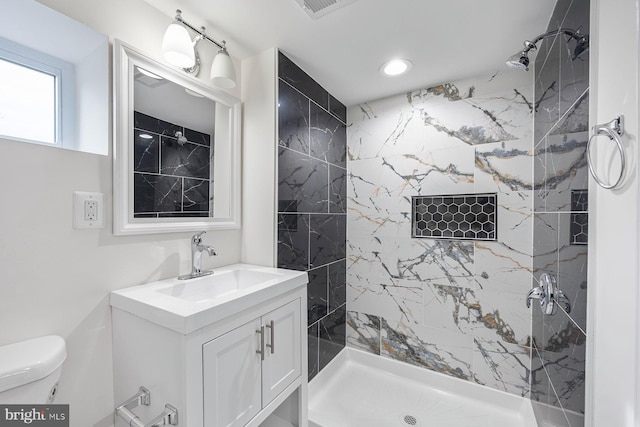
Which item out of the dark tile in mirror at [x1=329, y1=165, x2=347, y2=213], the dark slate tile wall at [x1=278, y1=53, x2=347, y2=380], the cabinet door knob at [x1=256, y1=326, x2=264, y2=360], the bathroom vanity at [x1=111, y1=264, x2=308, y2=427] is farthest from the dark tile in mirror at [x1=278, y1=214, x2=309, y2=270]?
the cabinet door knob at [x1=256, y1=326, x2=264, y2=360]

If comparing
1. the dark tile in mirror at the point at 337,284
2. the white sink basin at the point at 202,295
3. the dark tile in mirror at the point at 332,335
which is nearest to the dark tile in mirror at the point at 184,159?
the white sink basin at the point at 202,295

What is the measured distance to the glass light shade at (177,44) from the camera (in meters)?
1.10

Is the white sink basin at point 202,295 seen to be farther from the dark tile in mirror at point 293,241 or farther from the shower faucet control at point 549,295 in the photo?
the shower faucet control at point 549,295

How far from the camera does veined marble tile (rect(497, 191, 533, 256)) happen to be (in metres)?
1.61

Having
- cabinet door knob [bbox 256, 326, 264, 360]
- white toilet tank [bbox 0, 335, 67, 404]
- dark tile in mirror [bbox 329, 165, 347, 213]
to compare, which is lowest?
cabinet door knob [bbox 256, 326, 264, 360]

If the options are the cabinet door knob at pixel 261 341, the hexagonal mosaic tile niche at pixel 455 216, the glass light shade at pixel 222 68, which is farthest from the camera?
the hexagonal mosaic tile niche at pixel 455 216

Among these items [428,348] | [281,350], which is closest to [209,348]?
[281,350]

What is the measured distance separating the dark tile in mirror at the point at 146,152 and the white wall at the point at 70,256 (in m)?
0.11

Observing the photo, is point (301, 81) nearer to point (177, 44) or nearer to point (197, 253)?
point (177, 44)

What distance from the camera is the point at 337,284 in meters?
2.09

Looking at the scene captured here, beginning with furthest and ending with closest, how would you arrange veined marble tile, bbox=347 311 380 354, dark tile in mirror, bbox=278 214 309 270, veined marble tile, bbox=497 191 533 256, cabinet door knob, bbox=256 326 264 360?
1. veined marble tile, bbox=347 311 380 354
2. veined marble tile, bbox=497 191 533 256
3. dark tile in mirror, bbox=278 214 309 270
4. cabinet door knob, bbox=256 326 264 360

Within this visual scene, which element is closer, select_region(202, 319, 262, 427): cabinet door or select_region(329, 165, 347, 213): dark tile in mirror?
select_region(202, 319, 262, 427): cabinet door

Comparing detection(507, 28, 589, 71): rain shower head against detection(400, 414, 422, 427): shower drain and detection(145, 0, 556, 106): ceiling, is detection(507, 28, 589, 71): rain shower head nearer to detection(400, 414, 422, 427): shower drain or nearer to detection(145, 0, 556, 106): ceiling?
detection(145, 0, 556, 106): ceiling

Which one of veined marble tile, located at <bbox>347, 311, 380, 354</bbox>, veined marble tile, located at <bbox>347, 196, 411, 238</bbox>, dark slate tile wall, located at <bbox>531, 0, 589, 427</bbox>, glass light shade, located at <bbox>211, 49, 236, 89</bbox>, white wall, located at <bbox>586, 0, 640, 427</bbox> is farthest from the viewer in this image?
veined marble tile, located at <bbox>347, 311, 380, 354</bbox>
